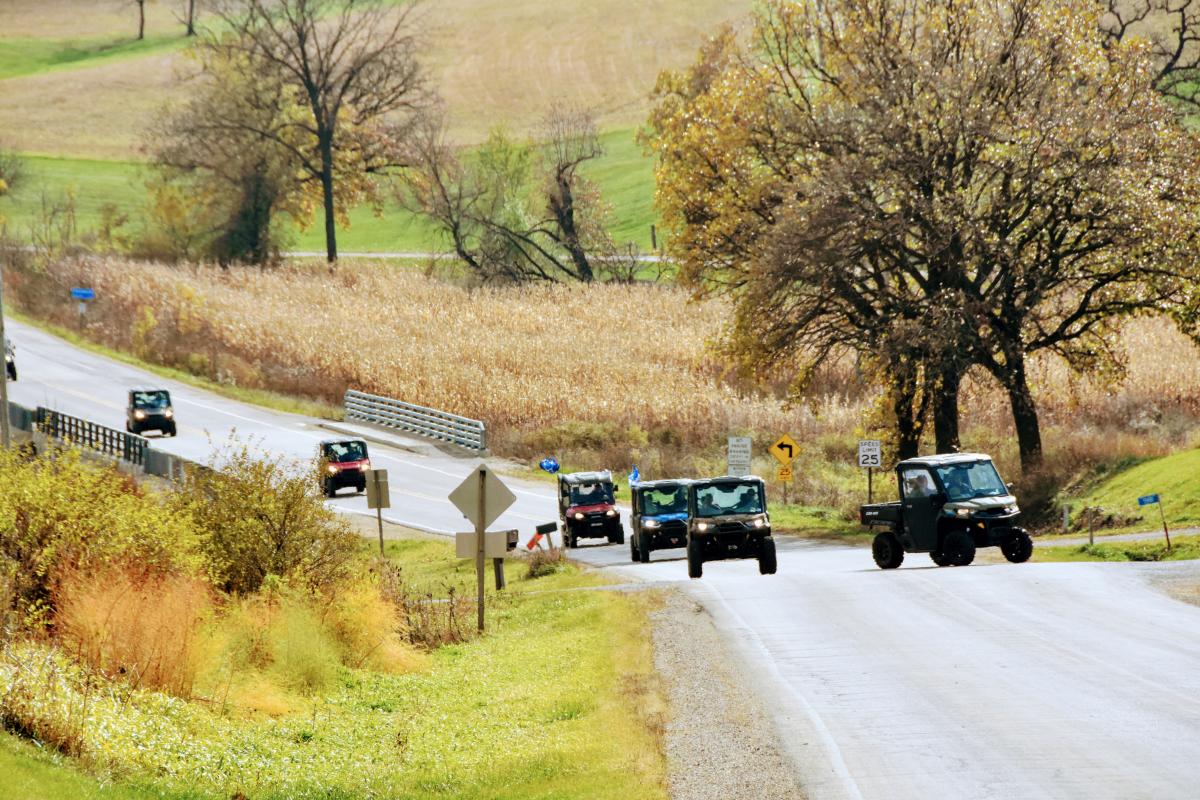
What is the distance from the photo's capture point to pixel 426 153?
91.1 metres

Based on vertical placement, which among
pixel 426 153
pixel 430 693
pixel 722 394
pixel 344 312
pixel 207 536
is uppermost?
pixel 426 153

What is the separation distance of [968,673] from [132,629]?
1030cm

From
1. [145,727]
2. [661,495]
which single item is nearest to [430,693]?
[145,727]

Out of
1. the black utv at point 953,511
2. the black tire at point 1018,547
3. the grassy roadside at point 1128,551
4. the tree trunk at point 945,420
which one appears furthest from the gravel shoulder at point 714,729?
the tree trunk at point 945,420

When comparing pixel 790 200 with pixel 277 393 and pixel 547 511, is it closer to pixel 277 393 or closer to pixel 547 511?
pixel 547 511

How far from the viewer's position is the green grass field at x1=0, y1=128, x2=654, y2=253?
362 ft

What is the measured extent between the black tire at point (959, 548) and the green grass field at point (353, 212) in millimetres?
75147

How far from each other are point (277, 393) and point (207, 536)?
4121 centimetres

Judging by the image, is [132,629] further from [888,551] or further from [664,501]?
[664,501]

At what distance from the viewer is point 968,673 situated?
1880 centimetres

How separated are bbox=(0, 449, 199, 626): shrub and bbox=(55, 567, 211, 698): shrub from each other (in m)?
0.52

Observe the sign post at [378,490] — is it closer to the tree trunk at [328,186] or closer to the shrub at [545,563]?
the shrub at [545,563]

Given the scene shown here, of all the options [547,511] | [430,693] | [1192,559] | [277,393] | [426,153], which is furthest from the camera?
[426,153]

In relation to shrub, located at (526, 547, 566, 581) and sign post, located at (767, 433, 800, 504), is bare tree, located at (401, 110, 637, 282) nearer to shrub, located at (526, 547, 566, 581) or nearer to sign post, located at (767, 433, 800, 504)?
sign post, located at (767, 433, 800, 504)
